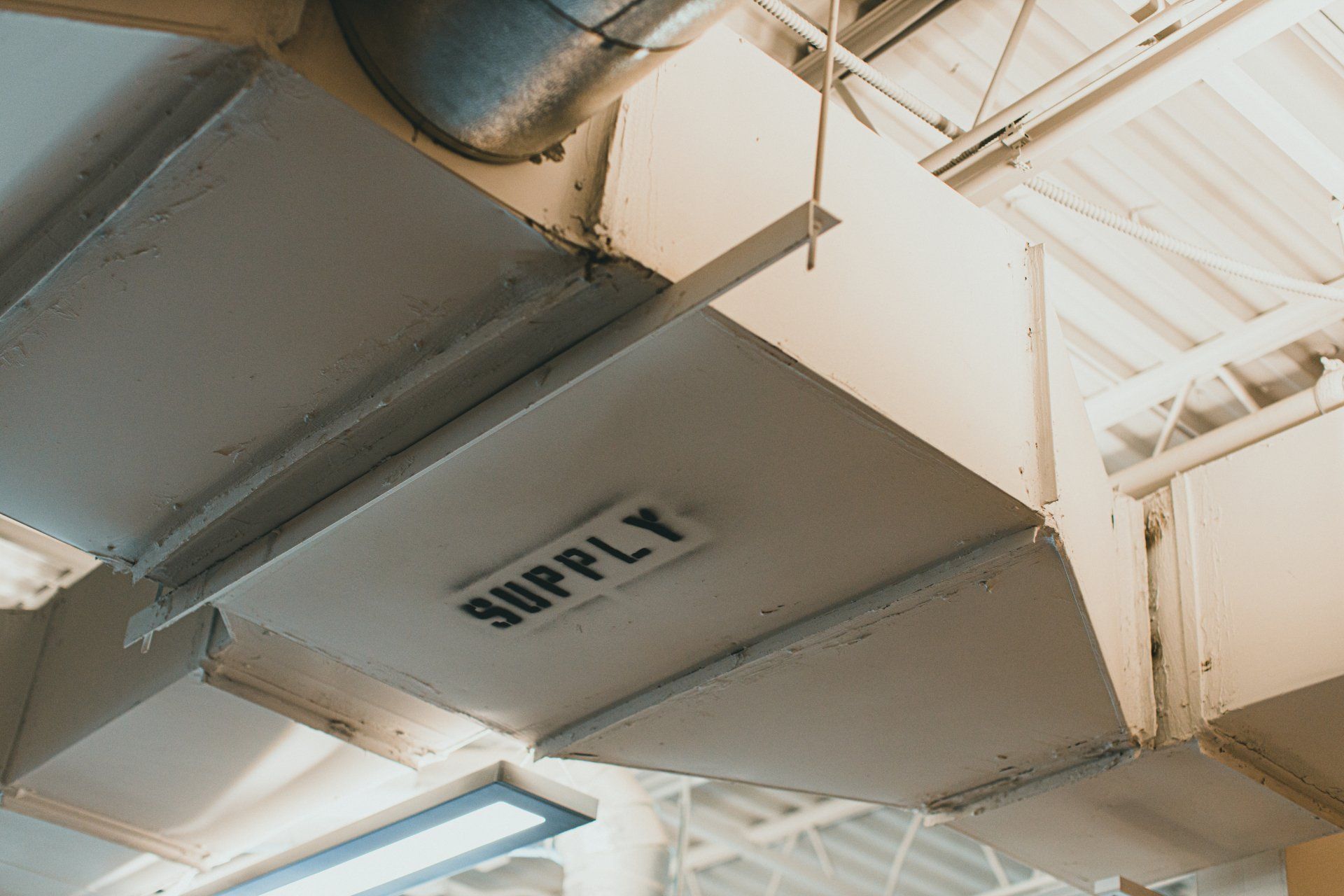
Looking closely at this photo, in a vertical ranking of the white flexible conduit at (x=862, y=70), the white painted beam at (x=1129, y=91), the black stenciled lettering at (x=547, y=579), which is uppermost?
the white flexible conduit at (x=862, y=70)

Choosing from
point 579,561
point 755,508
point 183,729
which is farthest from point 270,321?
point 183,729

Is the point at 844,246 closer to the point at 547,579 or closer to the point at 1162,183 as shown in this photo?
the point at 547,579

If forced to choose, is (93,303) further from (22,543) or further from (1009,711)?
(22,543)

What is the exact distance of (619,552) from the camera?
251cm

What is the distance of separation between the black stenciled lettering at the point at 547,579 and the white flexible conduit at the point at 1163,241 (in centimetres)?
210

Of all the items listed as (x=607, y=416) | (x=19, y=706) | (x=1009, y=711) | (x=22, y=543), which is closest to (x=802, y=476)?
(x=607, y=416)

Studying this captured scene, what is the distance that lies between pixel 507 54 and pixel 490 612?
4.32 ft

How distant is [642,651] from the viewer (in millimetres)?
2844

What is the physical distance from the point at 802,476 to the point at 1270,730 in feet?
5.68

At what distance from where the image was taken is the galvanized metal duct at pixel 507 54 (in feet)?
5.69

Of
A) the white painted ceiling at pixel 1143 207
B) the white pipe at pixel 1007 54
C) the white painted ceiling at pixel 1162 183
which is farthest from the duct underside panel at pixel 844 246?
the white painted ceiling at pixel 1143 207

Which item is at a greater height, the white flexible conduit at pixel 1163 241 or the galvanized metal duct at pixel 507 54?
the white flexible conduit at pixel 1163 241

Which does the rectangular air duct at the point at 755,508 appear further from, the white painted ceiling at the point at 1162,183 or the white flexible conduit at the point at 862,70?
the white painted ceiling at the point at 1162,183

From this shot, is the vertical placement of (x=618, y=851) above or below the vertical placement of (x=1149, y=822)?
above
